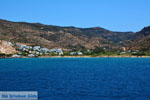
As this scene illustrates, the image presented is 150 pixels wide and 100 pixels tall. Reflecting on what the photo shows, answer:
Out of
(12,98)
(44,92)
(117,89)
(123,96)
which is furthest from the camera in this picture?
(117,89)

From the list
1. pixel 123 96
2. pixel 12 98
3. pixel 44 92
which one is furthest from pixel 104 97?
pixel 12 98

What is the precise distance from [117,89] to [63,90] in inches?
357

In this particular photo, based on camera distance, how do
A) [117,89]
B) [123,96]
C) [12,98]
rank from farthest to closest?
[117,89] → [123,96] → [12,98]

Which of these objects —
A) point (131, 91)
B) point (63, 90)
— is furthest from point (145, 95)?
point (63, 90)

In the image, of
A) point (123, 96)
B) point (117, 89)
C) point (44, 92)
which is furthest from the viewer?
point (117, 89)

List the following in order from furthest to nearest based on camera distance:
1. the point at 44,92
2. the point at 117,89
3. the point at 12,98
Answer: the point at 117,89 < the point at 44,92 < the point at 12,98

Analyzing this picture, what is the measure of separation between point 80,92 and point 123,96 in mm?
6826

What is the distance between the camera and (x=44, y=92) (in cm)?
4350

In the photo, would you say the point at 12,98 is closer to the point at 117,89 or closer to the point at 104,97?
the point at 104,97

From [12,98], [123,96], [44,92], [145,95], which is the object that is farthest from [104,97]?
[12,98]

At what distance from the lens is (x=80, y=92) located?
43.5 metres

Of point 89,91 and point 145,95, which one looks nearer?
point 145,95

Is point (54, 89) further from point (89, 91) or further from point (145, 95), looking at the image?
point (145, 95)

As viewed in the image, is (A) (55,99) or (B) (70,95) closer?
(A) (55,99)
